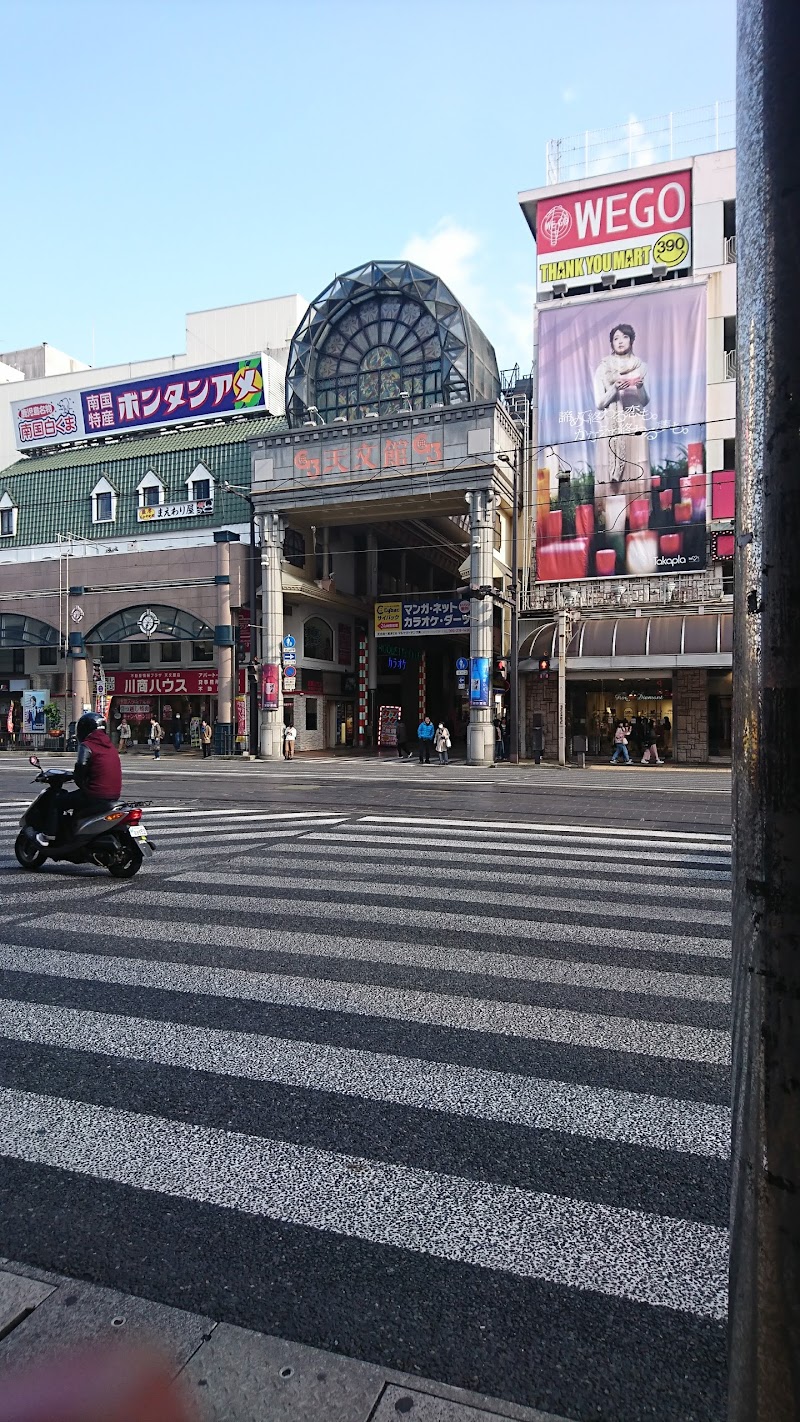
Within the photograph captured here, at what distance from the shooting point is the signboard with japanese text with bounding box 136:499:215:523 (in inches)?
1425

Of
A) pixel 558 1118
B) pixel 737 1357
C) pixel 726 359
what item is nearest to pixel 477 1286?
pixel 558 1118

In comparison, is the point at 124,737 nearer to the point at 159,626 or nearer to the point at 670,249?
the point at 159,626

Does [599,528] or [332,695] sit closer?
[599,528]

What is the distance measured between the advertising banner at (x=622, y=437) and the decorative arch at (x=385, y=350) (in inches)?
123

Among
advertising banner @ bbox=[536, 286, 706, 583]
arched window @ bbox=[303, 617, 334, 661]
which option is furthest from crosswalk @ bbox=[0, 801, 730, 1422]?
arched window @ bbox=[303, 617, 334, 661]

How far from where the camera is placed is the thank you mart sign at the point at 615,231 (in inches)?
1211

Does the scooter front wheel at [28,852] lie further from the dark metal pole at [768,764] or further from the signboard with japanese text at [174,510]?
the signboard with japanese text at [174,510]

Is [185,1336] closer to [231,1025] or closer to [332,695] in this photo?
[231,1025]

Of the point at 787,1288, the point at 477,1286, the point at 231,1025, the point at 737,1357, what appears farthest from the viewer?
the point at 231,1025

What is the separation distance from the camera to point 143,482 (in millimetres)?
37344

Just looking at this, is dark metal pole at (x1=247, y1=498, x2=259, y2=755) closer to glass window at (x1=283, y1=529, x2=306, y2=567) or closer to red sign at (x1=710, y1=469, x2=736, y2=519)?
glass window at (x1=283, y1=529, x2=306, y2=567)

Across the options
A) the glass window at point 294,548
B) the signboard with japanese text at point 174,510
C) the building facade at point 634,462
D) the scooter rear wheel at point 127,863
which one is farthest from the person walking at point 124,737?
the scooter rear wheel at point 127,863

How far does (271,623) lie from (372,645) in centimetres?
883

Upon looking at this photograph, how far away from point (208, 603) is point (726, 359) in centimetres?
2103
